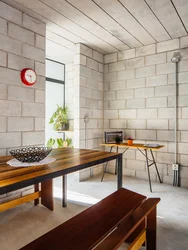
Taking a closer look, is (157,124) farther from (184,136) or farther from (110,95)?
(110,95)

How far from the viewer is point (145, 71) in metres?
3.66

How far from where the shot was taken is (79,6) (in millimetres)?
2400

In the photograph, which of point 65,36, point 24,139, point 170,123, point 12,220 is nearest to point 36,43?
point 65,36

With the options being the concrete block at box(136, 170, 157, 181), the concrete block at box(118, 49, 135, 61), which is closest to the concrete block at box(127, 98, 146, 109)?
the concrete block at box(118, 49, 135, 61)

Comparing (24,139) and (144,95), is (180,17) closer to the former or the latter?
(144,95)

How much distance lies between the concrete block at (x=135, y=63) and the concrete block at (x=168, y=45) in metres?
0.35

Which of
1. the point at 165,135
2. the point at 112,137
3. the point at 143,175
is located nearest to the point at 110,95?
the point at 112,137

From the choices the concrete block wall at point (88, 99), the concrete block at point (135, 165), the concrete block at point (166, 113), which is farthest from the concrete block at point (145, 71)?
the concrete block at point (135, 165)

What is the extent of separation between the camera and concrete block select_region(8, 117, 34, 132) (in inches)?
97.0

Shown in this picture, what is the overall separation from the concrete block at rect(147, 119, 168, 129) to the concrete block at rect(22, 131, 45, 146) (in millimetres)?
1941

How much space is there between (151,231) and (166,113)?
94.6 inches

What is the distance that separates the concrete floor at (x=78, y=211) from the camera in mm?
1781

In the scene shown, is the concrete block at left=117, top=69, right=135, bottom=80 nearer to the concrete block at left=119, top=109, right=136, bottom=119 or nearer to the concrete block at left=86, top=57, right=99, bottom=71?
the concrete block at left=86, top=57, right=99, bottom=71

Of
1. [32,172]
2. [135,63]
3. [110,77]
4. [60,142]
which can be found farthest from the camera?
[60,142]
